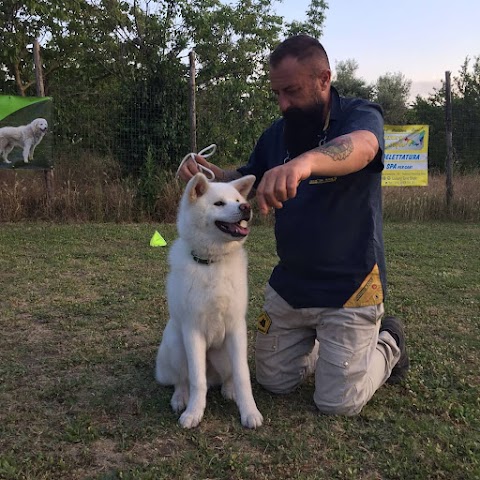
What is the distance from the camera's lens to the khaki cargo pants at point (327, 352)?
259 centimetres

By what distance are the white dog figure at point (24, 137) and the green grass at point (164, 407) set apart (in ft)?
10.3

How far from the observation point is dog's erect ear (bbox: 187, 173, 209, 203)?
8.22 feet

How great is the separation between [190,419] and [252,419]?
29 centimetres

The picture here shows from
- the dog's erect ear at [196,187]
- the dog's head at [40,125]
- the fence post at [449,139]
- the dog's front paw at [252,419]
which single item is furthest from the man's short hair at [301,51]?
the fence post at [449,139]

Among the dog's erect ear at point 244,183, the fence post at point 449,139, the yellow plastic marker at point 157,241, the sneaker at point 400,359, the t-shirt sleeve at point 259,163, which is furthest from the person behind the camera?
the fence post at point 449,139

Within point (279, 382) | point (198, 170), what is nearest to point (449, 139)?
point (198, 170)

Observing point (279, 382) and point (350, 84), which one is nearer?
point (279, 382)

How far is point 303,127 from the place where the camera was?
2.67 m

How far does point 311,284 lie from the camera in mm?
2730

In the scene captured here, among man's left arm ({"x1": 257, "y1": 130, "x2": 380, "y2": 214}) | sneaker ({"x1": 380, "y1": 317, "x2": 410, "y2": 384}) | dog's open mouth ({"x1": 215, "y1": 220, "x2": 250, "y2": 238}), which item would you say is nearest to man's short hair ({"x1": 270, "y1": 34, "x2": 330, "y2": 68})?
man's left arm ({"x1": 257, "y1": 130, "x2": 380, "y2": 214})

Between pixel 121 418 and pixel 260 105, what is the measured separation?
956 centimetres

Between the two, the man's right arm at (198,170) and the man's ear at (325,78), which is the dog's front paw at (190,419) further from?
the man's ear at (325,78)

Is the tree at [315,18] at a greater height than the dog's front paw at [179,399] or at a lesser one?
greater

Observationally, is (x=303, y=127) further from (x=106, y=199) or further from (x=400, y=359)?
(x=106, y=199)
